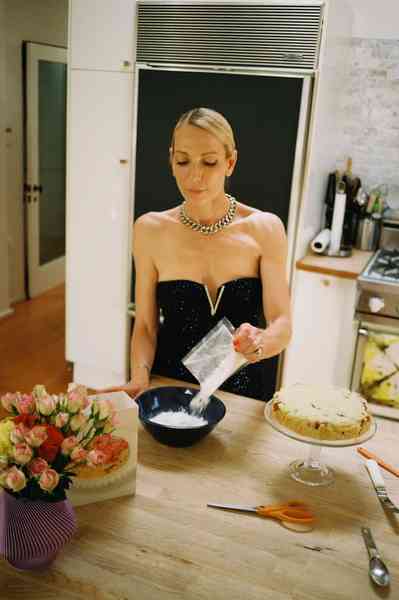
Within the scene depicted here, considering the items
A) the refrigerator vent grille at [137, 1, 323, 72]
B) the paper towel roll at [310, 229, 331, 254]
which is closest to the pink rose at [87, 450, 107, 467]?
the refrigerator vent grille at [137, 1, 323, 72]

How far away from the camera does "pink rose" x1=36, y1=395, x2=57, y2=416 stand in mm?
1087

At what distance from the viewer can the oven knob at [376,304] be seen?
9.55 ft

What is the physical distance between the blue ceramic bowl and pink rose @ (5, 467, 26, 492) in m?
0.52

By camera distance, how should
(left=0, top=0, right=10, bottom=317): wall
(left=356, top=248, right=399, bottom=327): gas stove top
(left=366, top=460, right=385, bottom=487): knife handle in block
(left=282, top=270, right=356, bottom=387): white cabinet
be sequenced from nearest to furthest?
(left=366, top=460, right=385, bottom=487): knife handle in block
(left=356, top=248, right=399, bottom=327): gas stove top
(left=282, top=270, right=356, bottom=387): white cabinet
(left=0, top=0, right=10, bottom=317): wall

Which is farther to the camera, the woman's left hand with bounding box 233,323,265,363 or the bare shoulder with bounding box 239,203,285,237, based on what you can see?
the bare shoulder with bounding box 239,203,285,237

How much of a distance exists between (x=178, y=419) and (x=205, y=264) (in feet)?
2.37

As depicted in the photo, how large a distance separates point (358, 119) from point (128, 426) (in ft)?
8.73

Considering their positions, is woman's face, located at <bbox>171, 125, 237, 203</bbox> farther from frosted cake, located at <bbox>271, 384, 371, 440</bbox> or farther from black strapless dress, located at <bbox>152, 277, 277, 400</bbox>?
frosted cake, located at <bbox>271, 384, 371, 440</bbox>

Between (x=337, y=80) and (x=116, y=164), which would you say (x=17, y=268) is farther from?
(x=337, y=80)

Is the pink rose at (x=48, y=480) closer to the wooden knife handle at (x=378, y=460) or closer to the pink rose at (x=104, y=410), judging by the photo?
the pink rose at (x=104, y=410)

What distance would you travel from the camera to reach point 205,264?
2178 mm

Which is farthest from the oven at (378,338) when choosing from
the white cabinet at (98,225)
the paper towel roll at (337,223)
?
the white cabinet at (98,225)

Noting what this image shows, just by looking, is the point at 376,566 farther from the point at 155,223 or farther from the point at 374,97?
the point at 374,97

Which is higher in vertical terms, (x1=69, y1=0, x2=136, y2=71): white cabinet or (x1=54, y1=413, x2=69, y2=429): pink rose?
(x1=69, y1=0, x2=136, y2=71): white cabinet
